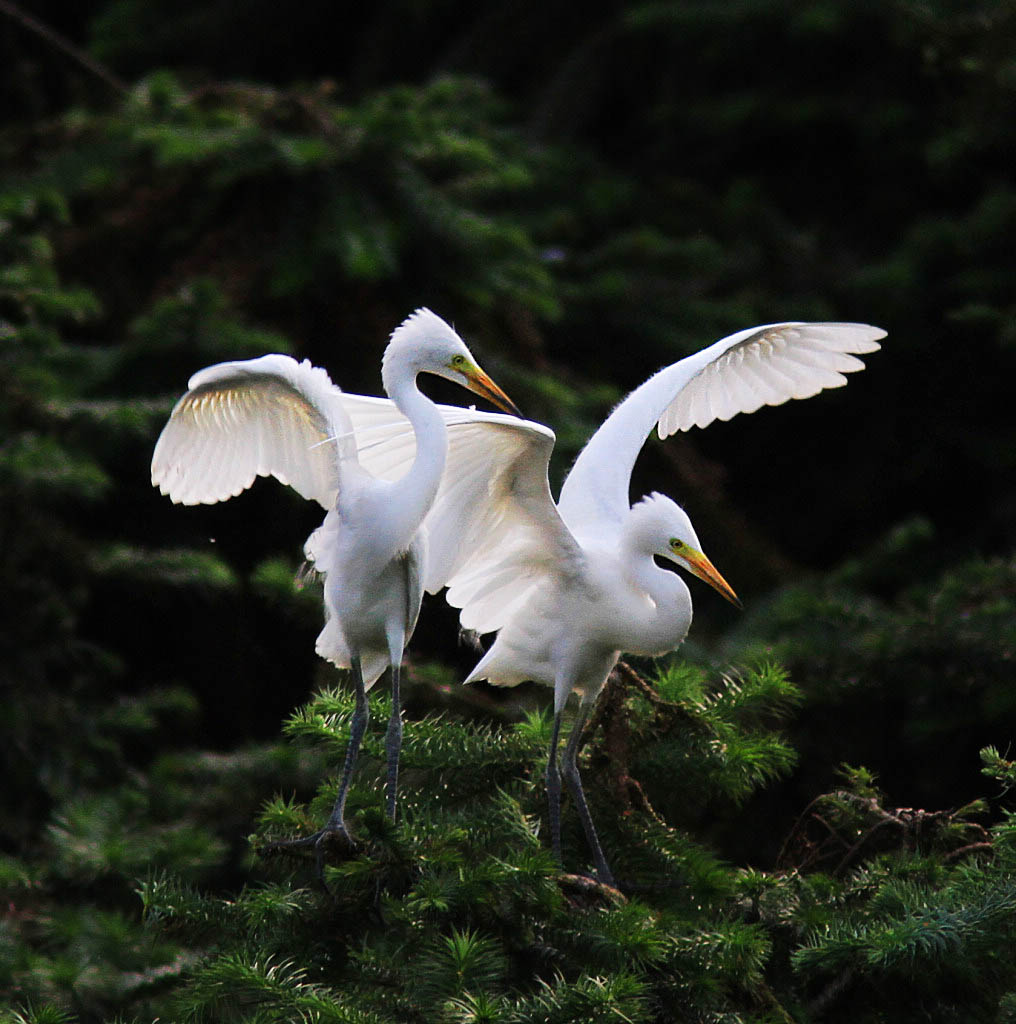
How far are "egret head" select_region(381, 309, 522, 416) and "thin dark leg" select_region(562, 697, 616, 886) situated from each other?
0.68m

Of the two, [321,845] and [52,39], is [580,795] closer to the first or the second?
[321,845]

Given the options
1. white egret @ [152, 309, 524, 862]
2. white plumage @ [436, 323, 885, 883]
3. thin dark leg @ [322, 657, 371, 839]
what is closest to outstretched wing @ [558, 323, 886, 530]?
white plumage @ [436, 323, 885, 883]

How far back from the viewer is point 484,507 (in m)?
3.10

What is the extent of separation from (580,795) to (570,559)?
56 centimetres

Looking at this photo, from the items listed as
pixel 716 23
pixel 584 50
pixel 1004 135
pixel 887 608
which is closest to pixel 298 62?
pixel 584 50

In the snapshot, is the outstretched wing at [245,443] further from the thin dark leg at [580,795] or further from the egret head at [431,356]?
the thin dark leg at [580,795]

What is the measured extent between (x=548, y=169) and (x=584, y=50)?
0.79 m

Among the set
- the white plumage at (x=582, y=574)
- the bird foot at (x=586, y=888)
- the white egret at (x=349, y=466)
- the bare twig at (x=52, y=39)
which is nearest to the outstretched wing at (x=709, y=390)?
the white plumage at (x=582, y=574)

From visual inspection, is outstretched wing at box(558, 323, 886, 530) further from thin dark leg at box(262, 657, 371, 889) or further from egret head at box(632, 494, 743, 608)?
thin dark leg at box(262, 657, 371, 889)

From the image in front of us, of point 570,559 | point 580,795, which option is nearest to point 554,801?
point 580,795

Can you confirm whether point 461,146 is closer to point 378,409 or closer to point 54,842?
point 378,409

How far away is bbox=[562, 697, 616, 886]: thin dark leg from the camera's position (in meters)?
2.75

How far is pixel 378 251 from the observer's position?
435 centimetres

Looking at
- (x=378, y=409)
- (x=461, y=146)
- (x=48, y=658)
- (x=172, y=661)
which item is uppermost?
(x=461, y=146)
